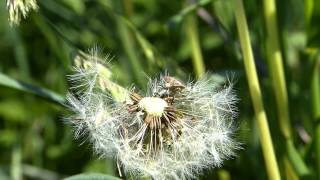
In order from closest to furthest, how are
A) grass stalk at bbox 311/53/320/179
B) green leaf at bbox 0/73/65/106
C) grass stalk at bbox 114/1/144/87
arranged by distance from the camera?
green leaf at bbox 0/73/65/106 < grass stalk at bbox 311/53/320/179 < grass stalk at bbox 114/1/144/87

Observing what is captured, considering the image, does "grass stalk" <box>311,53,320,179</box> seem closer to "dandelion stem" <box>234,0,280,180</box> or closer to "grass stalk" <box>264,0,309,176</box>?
"grass stalk" <box>264,0,309,176</box>

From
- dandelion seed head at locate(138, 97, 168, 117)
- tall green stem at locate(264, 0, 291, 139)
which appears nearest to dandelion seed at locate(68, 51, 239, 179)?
dandelion seed head at locate(138, 97, 168, 117)

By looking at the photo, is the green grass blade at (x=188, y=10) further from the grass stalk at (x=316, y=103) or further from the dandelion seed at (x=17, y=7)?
the dandelion seed at (x=17, y=7)

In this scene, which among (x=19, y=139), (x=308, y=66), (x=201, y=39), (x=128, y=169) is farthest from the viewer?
(x=201, y=39)

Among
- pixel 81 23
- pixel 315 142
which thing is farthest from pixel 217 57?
pixel 315 142

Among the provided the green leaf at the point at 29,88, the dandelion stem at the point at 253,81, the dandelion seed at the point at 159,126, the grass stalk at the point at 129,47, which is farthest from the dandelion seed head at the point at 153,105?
the grass stalk at the point at 129,47

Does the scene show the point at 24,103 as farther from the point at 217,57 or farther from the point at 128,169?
the point at 128,169

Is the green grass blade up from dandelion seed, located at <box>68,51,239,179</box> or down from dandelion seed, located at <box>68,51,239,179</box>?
up
